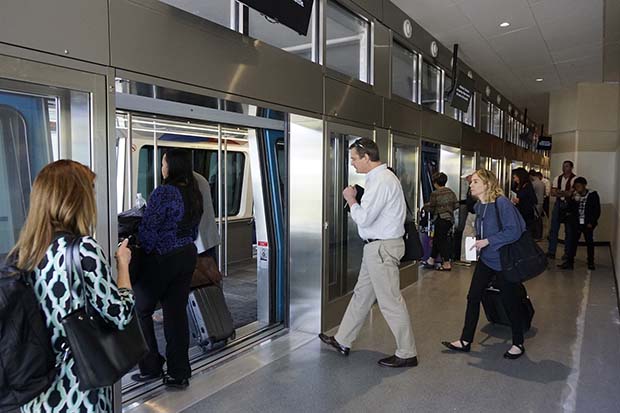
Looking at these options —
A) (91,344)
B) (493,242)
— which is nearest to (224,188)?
(493,242)

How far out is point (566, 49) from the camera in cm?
746

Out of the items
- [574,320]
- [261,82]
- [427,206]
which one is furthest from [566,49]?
[261,82]

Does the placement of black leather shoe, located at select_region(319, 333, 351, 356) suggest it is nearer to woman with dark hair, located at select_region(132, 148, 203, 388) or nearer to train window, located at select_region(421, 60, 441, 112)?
woman with dark hair, located at select_region(132, 148, 203, 388)

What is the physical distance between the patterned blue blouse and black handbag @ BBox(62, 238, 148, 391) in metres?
1.44

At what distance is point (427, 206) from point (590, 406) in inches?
169

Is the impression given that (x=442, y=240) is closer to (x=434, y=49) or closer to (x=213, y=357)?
(x=434, y=49)

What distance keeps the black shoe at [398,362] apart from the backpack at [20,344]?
246cm

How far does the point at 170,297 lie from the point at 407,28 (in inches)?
166

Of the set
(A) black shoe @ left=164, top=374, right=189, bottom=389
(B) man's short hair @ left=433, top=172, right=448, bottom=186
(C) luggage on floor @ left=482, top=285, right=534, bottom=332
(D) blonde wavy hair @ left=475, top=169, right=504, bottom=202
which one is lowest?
(A) black shoe @ left=164, top=374, right=189, bottom=389

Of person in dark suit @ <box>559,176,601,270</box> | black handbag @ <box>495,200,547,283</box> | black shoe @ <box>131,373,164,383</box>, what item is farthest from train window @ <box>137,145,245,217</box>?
person in dark suit @ <box>559,176,601,270</box>

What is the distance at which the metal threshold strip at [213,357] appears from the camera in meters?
2.94

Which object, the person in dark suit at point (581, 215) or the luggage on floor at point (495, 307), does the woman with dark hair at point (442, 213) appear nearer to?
the person in dark suit at point (581, 215)

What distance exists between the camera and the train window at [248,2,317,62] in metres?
3.39

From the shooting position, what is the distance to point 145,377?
10.5ft
